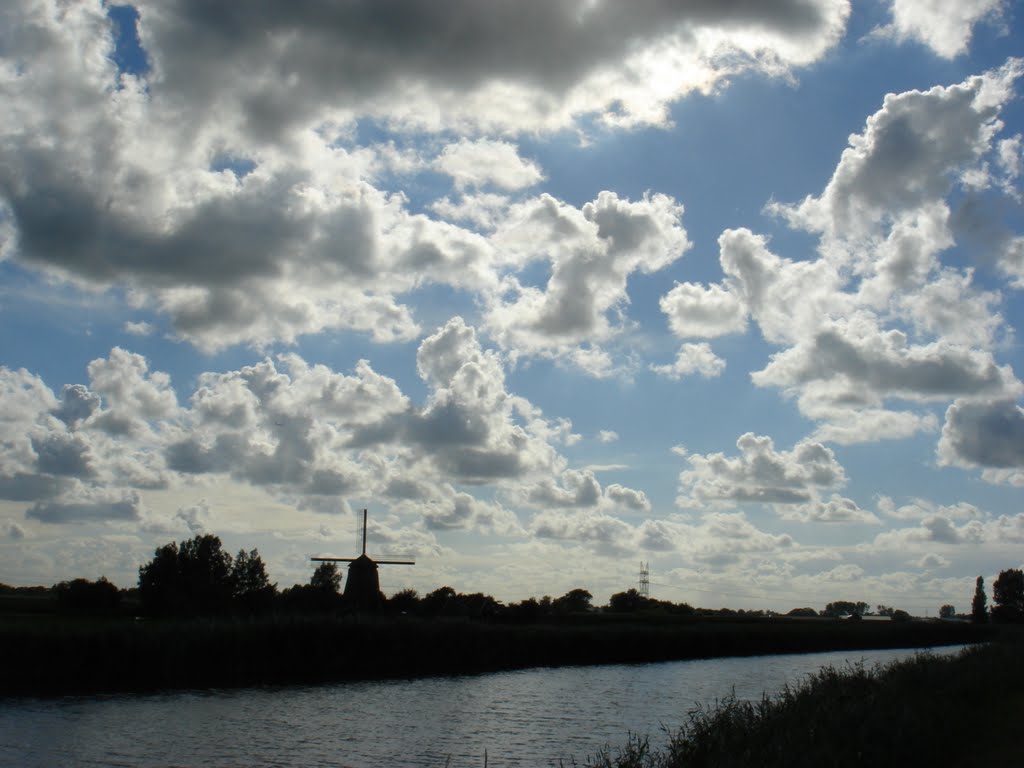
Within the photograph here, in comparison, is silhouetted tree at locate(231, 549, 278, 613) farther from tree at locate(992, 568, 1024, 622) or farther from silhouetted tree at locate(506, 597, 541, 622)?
tree at locate(992, 568, 1024, 622)

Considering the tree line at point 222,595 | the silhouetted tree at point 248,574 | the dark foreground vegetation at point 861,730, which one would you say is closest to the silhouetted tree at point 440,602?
the tree line at point 222,595

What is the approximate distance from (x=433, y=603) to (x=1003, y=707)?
56.3m

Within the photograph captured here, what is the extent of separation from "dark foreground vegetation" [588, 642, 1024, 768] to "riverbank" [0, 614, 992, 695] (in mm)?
24333

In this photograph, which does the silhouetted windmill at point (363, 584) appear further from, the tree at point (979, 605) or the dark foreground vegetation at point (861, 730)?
the tree at point (979, 605)

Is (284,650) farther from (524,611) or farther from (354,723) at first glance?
(524,611)

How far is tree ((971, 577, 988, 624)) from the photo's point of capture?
489 feet

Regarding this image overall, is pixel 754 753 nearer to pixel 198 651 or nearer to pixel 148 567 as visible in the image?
pixel 198 651

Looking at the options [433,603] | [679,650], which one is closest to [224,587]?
[433,603]

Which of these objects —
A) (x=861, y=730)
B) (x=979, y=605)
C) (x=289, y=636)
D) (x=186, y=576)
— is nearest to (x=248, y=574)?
(x=186, y=576)

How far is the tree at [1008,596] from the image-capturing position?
14838 centimetres

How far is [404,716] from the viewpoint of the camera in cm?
3531

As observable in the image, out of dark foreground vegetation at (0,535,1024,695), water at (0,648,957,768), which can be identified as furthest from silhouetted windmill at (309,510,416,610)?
water at (0,648,957,768)

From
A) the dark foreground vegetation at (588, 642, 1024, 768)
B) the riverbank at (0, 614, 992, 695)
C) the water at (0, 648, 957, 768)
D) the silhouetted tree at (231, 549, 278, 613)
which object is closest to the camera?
the dark foreground vegetation at (588, 642, 1024, 768)

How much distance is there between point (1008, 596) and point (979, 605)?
5.27 m
